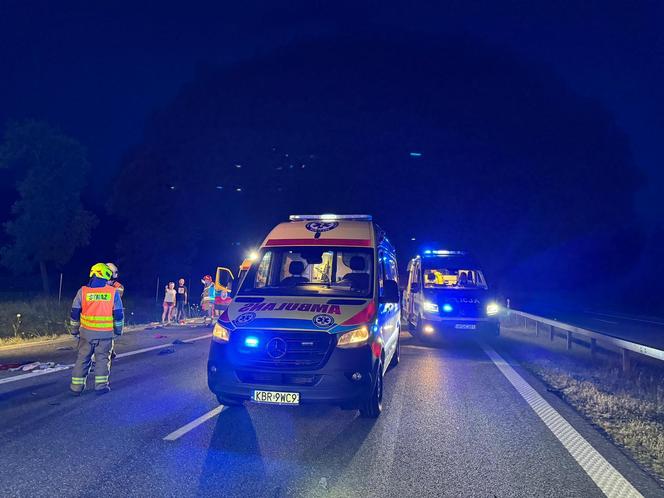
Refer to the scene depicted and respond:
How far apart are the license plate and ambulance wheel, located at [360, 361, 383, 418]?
85cm

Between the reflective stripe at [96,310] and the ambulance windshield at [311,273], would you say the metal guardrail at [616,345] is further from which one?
the reflective stripe at [96,310]

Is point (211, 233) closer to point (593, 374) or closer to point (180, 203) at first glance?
point (180, 203)

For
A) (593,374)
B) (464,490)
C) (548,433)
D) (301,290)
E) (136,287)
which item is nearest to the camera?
(464,490)

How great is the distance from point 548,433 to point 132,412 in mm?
4945

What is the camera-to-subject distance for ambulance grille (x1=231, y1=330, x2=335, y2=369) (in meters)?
6.36

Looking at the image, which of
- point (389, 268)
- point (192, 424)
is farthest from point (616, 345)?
point (192, 424)

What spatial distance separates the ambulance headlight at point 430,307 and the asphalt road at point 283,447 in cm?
663

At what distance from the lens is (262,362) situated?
642 cm

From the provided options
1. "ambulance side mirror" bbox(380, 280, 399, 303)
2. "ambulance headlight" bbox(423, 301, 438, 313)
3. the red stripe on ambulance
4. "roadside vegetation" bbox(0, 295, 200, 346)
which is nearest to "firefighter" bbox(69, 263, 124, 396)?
the red stripe on ambulance

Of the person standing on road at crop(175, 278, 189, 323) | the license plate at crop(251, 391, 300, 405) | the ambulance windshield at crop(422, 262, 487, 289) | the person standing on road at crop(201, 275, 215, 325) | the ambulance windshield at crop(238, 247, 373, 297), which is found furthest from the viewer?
the person standing on road at crop(201, 275, 215, 325)

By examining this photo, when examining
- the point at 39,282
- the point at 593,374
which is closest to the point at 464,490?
the point at 593,374

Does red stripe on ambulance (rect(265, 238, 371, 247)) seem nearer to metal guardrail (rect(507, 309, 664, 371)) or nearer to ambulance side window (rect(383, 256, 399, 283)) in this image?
ambulance side window (rect(383, 256, 399, 283))

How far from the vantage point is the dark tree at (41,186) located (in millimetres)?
42500

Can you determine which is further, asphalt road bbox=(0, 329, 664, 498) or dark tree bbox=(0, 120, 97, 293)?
dark tree bbox=(0, 120, 97, 293)
